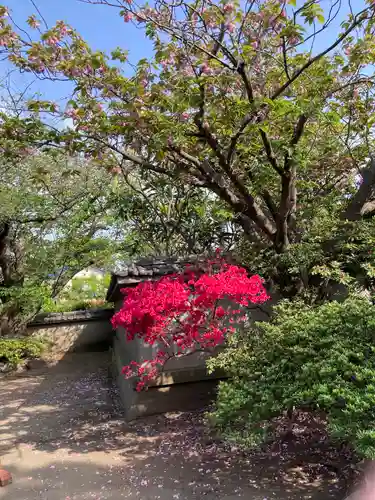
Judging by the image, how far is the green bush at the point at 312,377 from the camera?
288cm

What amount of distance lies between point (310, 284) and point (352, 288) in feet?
2.79

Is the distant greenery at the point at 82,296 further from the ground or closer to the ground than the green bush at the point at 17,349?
further from the ground

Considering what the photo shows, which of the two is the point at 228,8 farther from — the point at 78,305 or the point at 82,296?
the point at 82,296

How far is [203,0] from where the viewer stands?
5.14m

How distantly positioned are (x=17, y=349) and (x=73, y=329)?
2.18 meters

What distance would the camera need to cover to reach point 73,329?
38.7ft

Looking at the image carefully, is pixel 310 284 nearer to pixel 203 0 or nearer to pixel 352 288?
pixel 352 288

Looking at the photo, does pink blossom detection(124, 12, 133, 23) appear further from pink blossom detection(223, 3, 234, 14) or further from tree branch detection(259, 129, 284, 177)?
tree branch detection(259, 129, 284, 177)

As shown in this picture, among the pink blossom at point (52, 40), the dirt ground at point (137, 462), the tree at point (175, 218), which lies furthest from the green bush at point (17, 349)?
the pink blossom at point (52, 40)

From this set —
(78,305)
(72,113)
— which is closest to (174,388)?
(72,113)

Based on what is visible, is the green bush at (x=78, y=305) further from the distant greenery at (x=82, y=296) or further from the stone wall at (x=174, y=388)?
the stone wall at (x=174, y=388)

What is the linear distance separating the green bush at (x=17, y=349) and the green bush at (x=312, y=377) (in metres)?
6.92

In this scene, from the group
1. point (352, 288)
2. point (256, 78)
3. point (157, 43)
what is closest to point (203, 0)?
point (157, 43)

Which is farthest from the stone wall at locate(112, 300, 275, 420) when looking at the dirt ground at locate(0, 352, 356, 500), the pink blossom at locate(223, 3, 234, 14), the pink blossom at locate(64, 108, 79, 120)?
the pink blossom at locate(223, 3, 234, 14)
